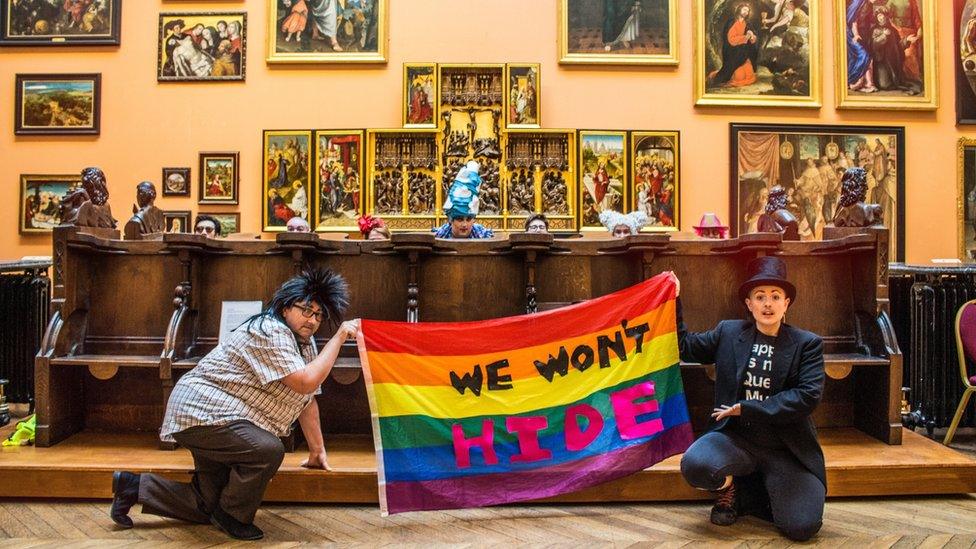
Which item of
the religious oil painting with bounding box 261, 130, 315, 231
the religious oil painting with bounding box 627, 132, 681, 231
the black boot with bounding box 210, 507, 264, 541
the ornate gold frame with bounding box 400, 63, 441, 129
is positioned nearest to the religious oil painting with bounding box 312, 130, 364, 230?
the religious oil painting with bounding box 261, 130, 315, 231

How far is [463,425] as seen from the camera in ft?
12.4

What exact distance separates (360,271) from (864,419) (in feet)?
11.1

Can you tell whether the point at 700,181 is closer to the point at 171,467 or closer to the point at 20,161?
the point at 171,467

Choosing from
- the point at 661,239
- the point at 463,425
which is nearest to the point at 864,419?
the point at 661,239

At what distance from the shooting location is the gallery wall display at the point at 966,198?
25.0 feet

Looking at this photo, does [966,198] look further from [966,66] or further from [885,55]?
[885,55]

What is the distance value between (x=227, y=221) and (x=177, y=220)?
53 centimetres

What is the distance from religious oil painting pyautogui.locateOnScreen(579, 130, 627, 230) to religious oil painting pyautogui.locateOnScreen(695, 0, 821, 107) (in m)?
1.07

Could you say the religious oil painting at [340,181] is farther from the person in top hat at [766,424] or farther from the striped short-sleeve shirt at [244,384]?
the person in top hat at [766,424]

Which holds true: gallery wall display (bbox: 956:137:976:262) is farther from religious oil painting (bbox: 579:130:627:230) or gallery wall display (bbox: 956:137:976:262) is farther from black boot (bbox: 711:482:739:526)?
black boot (bbox: 711:482:739:526)

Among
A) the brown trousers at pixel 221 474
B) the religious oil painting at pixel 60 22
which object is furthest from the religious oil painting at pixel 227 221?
the brown trousers at pixel 221 474

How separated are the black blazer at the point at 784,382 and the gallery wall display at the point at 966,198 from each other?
5357mm

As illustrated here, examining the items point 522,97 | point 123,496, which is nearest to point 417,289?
point 123,496

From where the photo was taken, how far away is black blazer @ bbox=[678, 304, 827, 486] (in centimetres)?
343
